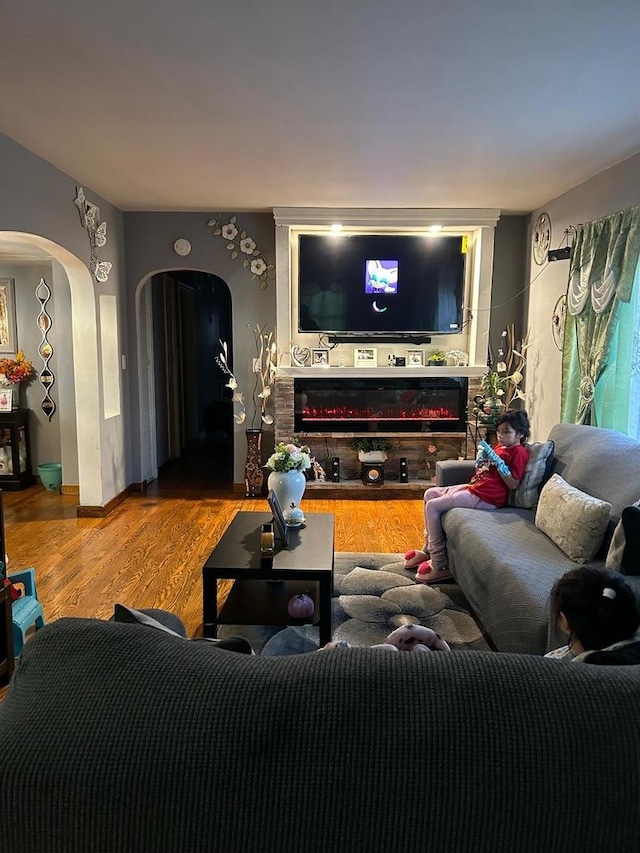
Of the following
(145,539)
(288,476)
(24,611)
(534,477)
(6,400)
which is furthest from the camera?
(6,400)

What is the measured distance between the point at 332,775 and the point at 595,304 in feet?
12.4

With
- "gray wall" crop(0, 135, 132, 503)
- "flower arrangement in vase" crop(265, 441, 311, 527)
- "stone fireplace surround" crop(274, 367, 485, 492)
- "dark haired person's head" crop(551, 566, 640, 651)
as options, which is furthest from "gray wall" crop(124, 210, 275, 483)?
"dark haired person's head" crop(551, 566, 640, 651)

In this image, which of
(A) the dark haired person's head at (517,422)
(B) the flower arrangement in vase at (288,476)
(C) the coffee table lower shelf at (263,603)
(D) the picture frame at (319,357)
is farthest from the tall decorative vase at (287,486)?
(D) the picture frame at (319,357)

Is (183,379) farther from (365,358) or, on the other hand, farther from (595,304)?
(595,304)

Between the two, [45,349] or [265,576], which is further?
[45,349]

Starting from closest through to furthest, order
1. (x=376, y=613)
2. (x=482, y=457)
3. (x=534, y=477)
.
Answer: (x=376, y=613) → (x=534, y=477) → (x=482, y=457)

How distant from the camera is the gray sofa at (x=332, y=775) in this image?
82 cm

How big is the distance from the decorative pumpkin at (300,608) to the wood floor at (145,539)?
50 cm

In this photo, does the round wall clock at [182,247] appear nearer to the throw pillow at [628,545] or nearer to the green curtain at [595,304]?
the green curtain at [595,304]

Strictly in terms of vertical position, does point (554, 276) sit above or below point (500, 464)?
above

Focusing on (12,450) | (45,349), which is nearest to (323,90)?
(45,349)

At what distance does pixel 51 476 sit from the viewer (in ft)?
18.6

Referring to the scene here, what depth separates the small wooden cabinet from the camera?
18.7 ft

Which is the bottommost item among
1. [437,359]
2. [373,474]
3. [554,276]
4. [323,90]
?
[373,474]
